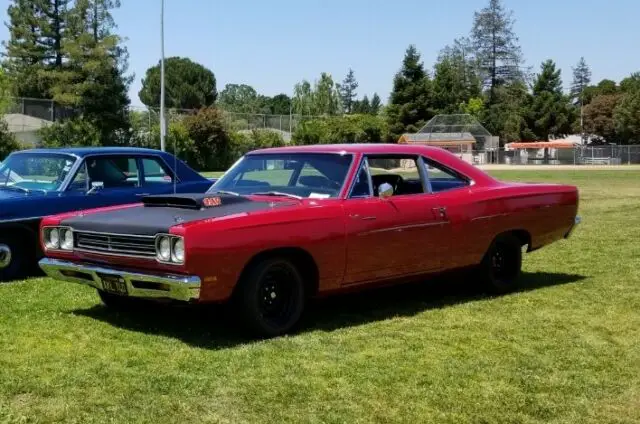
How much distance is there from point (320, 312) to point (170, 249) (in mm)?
1944

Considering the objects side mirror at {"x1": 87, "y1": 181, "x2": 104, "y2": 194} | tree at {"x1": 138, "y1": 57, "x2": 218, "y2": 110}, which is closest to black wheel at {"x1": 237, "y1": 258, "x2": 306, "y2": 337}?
side mirror at {"x1": 87, "y1": 181, "x2": 104, "y2": 194}

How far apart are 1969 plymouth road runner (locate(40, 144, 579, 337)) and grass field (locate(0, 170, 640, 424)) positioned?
378 millimetres

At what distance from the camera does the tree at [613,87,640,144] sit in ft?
282

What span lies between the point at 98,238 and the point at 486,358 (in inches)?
119

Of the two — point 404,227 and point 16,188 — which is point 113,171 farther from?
point 404,227

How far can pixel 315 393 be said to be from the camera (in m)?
4.62

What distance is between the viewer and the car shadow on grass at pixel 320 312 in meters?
6.07

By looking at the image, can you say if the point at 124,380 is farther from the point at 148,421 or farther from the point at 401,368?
the point at 401,368

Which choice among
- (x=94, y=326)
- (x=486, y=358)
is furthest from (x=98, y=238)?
(x=486, y=358)

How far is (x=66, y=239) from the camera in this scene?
20.7ft

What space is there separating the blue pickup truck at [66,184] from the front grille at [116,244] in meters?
2.19

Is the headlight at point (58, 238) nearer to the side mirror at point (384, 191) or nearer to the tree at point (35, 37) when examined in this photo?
the side mirror at point (384, 191)

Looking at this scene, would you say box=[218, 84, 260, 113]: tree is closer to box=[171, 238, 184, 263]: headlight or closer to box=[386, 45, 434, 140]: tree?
box=[386, 45, 434, 140]: tree

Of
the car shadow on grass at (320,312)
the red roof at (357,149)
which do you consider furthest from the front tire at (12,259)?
the red roof at (357,149)
